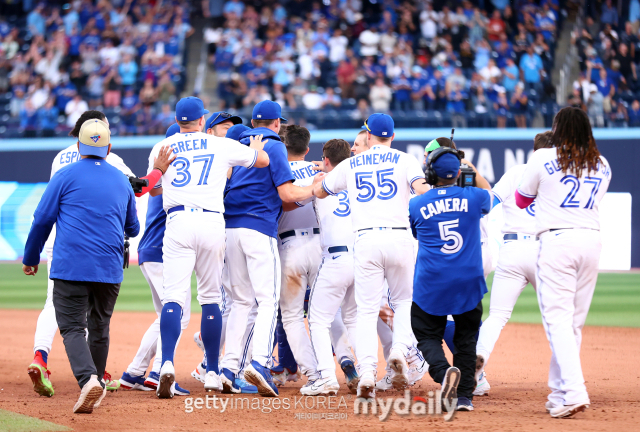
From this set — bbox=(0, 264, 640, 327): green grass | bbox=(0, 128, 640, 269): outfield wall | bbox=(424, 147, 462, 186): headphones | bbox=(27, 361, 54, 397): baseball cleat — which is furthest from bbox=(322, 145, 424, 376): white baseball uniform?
bbox=(0, 128, 640, 269): outfield wall

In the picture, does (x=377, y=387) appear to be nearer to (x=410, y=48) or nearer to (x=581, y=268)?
(x=581, y=268)

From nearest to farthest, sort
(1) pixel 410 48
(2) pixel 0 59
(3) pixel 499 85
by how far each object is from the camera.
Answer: (3) pixel 499 85 < (1) pixel 410 48 < (2) pixel 0 59

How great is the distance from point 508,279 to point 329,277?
1497 millimetres

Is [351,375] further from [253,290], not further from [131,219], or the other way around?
[131,219]

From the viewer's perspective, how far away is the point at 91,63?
19.8 metres

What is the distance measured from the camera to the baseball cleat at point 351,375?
19.2 ft

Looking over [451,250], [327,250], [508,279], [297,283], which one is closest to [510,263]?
[508,279]

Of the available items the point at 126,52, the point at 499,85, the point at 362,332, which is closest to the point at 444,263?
the point at 362,332

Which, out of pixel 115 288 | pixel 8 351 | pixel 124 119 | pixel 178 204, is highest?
pixel 124 119

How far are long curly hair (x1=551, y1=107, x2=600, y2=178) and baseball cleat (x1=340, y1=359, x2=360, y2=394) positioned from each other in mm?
2358

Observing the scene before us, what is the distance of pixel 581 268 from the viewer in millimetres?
4895

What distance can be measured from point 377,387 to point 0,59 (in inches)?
714

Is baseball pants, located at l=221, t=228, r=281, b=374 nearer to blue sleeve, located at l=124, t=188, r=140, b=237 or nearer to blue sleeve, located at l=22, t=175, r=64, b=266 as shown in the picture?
blue sleeve, located at l=124, t=188, r=140, b=237

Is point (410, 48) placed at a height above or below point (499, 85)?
above
